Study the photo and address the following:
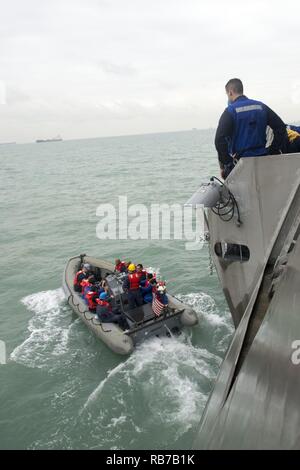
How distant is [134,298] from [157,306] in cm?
86

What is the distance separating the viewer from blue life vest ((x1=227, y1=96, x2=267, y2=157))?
553 cm

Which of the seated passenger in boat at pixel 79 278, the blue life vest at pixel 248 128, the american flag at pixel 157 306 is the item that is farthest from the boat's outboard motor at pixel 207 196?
the seated passenger in boat at pixel 79 278

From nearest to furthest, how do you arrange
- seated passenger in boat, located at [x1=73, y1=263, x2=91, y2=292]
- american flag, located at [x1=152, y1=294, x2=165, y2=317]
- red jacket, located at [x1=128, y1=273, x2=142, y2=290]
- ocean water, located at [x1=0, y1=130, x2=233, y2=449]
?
ocean water, located at [x1=0, y1=130, x2=233, y2=449] < american flag, located at [x1=152, y1=294, x2=165, y2=317] < red jacket, located at [x1=128, y1=273, x2=142, y2=290] < seated passenger in boat, located at [x1=73, y1=263, x2=91, y2=292]

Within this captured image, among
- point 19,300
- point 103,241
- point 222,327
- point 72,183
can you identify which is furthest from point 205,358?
point 72,183

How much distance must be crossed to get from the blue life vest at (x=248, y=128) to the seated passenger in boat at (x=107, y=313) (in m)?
6.14

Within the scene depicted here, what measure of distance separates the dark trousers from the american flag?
613 mm

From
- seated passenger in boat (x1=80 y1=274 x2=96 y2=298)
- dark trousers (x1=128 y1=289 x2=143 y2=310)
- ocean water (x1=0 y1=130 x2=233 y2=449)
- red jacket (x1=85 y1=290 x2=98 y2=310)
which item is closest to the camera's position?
ocean water (x1=0 y1=130 x2=233 y2=449)

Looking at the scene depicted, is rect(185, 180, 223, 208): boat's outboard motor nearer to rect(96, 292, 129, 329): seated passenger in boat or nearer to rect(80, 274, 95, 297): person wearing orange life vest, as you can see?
rect(96, 292, 129, 329): seated passenger in boat

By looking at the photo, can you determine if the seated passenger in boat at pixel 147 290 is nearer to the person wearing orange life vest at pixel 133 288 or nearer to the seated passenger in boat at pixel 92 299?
the person wearing orange life vest at pixel 133 288

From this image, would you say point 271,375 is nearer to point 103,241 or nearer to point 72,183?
point 103,241

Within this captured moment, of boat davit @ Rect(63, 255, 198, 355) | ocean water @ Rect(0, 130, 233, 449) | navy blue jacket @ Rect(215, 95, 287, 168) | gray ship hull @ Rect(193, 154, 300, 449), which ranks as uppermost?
navy blue jacket @ Rect(215, 95, 287, 168)

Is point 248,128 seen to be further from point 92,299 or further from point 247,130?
point 92,299

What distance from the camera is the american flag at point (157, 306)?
34.8 ft

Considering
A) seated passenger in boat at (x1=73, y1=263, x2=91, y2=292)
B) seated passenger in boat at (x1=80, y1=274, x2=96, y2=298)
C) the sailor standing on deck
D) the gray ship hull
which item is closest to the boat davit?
seated passenger in boat at (x1=80, y1=274, x2=96, y2=298)
